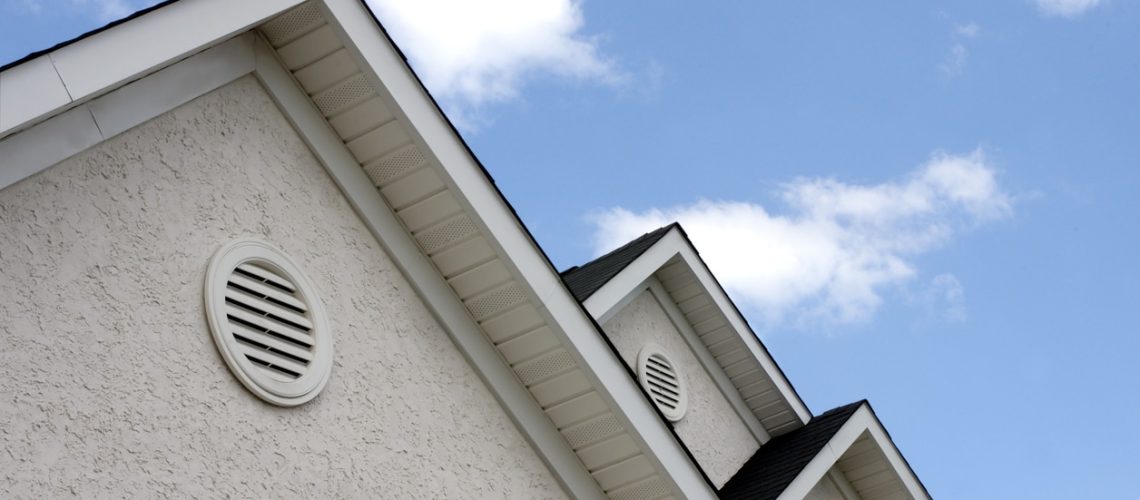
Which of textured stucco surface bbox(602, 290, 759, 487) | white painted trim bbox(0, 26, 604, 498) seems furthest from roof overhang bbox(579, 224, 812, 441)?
white painted trim bbox(0, 26, 604, 498)

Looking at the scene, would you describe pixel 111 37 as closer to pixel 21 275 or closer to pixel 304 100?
pixel 21 275

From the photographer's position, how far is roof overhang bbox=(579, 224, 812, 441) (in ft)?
37.9

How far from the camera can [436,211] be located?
684 centimetres

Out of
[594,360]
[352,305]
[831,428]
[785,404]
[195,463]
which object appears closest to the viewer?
[195,463]

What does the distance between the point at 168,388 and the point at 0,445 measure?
800 mm

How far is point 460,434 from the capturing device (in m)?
6.68

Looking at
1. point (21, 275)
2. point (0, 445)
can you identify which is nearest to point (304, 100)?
point (21, 275)

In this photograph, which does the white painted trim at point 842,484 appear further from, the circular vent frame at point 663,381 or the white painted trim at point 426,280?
the white painted trim at point 426,280

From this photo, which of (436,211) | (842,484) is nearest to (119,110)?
(436,211)

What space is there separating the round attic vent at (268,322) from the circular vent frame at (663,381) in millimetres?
5024

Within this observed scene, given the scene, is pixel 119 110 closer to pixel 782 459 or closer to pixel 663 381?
pixel 663 381

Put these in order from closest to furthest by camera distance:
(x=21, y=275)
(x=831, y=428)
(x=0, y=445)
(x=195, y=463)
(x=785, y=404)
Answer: (x=0, y=445) → (x=21, y=275) → (x=195, y=463) → (x=831, y=428) → (x=785, y=404)

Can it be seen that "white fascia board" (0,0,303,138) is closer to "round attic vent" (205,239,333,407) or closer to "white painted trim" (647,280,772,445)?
"round attic vent" (205,239,333,407)

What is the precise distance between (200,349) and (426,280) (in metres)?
1.74
